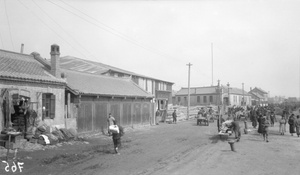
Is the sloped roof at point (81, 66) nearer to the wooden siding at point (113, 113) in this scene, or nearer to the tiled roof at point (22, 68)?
the wooden siding at point (113, 113)

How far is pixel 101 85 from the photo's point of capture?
22.8 m

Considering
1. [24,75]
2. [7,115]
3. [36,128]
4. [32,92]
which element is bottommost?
[36,128]

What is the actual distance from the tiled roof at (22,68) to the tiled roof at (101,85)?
2.27m

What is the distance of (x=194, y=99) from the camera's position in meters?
66.1

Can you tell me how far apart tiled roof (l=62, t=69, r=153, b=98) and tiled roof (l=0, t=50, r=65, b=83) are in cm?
227

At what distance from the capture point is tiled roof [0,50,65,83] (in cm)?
1418

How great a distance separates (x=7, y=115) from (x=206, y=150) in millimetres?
11307

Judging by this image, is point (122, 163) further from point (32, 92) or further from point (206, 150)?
point (32, 92)

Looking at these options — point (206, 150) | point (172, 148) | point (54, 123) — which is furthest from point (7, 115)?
point (206, 150)

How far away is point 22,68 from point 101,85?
26.4 ft

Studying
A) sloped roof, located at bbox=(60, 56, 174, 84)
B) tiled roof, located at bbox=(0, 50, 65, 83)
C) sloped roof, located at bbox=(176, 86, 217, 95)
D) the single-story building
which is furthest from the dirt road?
sloped roof, located at bbox=(176, 86, 217, 95)

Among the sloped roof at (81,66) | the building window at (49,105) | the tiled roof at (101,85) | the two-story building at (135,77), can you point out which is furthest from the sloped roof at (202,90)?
the building window at (49,105)

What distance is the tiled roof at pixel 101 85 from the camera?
65.0 ft

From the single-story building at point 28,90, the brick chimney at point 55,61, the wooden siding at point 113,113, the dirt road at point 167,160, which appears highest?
the brick chimney at point 55,61
